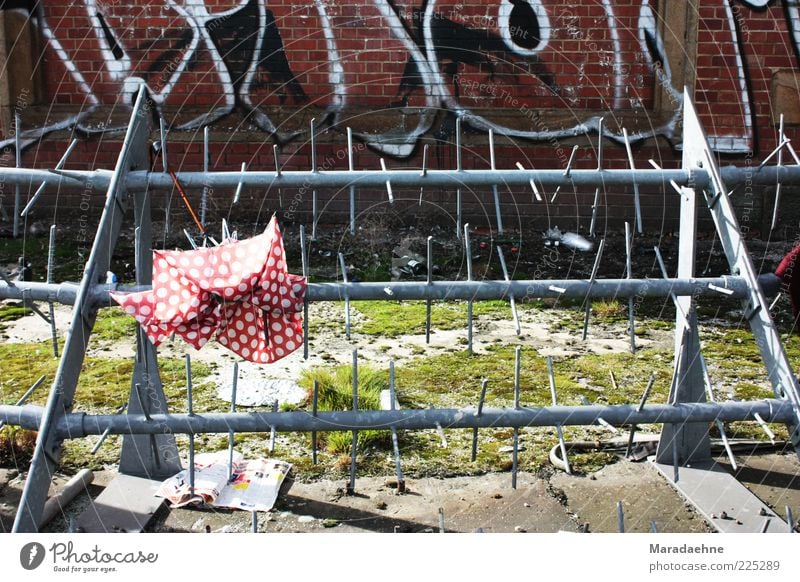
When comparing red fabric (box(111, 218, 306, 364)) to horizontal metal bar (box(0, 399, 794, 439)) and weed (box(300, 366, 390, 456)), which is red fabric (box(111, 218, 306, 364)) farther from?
weed (box(300, 366, 390, 456))

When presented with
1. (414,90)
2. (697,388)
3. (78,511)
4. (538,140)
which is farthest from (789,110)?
(78,511)

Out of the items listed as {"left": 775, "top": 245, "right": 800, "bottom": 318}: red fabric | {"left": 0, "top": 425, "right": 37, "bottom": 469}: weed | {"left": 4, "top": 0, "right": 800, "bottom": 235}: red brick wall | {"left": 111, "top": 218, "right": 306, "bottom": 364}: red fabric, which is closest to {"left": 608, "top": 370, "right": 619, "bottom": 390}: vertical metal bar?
{"left": 775, "top": 245, "right": 800, "bottom": 318}: red fabric

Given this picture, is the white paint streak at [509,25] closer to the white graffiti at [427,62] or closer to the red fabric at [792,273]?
the white graffiti at [427,62]

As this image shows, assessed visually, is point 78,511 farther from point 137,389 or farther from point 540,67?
point 540,67

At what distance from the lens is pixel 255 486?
4.32m

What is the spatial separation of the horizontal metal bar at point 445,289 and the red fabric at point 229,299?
0.38 feet

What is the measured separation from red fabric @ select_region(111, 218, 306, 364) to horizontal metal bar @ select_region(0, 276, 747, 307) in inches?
4.6

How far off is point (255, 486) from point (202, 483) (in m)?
0.24

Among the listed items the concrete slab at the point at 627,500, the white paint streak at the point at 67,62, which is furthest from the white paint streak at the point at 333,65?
the concrete slab at the point at 627,500

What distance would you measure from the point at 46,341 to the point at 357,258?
2853 millimetres

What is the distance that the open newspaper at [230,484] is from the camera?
165 inches

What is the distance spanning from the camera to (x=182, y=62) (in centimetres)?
918

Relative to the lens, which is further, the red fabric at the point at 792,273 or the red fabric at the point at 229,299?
the red fabric at the point at 792,273

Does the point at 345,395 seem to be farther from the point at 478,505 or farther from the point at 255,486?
the point at 478,505
